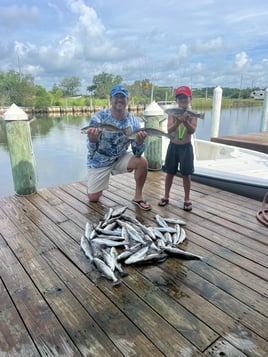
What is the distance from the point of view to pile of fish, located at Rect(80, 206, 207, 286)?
200 cm

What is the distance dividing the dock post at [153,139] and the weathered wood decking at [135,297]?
200 cm

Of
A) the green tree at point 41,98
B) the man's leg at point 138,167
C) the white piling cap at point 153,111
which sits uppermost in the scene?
the green tree at point 41,98

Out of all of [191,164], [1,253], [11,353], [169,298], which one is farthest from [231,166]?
[11,353]

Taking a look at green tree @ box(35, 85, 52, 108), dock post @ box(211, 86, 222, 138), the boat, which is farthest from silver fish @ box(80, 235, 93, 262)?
green tree @ box(35, 85, 52, 108)

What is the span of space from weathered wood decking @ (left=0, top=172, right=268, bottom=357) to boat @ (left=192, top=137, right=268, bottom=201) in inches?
Answer: 53.2

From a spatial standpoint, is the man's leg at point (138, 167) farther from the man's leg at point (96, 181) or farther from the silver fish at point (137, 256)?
the silver fish at point (137, 256)

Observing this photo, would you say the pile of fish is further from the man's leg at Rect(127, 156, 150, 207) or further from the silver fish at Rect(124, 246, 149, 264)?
the man's leg at Rect(127, 156, 150, 207)

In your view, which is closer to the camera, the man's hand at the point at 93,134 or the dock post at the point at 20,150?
the man's hand at the point at 93,134

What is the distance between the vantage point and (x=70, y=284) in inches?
71.2

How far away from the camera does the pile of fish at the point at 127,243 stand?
200 cm

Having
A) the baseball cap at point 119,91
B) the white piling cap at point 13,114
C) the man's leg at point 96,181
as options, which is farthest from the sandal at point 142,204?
the white piling cap at point 13,114

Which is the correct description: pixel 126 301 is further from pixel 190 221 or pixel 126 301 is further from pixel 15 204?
pixel 15 204

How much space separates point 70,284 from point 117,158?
1845 mm

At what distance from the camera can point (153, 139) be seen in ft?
15.1
